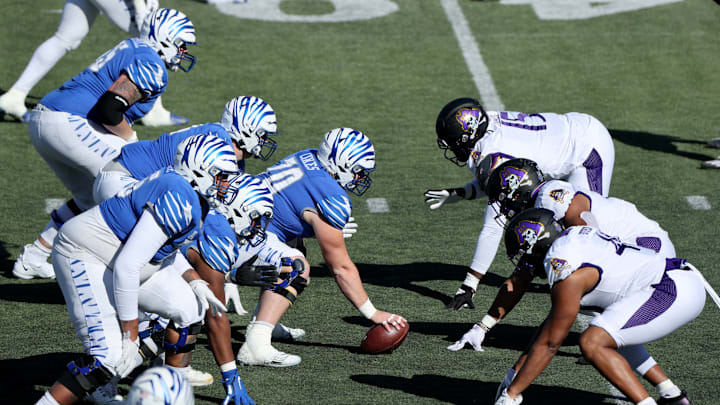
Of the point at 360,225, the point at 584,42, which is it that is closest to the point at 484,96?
the point at 584,42

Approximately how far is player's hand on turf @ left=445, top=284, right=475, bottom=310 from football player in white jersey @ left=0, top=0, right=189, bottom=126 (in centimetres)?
419

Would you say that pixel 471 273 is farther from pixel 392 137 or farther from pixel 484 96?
pixel 484 96

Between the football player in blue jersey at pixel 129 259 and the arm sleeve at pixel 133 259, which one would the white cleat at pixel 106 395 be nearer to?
the football player in blue jersey at pixel 129 259

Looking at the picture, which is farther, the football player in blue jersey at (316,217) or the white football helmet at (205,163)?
the football player in blue jersey at (316,217)

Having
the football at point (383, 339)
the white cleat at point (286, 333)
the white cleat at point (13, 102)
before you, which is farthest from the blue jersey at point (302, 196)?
the white cleat at point (13, 102)

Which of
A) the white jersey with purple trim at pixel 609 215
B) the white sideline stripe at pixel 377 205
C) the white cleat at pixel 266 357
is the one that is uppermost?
the white jersey with purple trim at pixel 609 215

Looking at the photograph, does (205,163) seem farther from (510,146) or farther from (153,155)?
(510,146)

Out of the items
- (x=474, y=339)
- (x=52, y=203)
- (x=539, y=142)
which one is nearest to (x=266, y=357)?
(x=474, y=339)

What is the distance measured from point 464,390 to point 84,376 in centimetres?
197

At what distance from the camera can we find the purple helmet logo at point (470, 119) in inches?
246

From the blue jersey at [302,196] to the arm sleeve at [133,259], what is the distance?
131cm

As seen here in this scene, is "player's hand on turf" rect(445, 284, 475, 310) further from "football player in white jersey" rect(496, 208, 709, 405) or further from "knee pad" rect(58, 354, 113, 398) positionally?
"knee pad" rect(58, 354, 113, 398)

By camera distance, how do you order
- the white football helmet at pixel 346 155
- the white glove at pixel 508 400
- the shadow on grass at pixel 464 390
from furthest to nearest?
1. the white football helmet at pixel 346 155
2. the shadow on grass at pixel 464 390
3. the white glove at pixel 508 400

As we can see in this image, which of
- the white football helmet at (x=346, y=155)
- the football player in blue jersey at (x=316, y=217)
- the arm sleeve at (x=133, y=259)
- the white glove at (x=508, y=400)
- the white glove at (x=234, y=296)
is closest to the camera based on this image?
the arm sleeve at (x=133, y=259)
